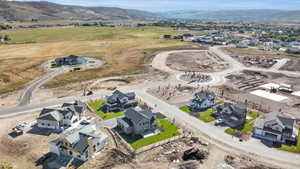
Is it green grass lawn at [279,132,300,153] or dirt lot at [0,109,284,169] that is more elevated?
green grass lawn at [279,132,300,153]

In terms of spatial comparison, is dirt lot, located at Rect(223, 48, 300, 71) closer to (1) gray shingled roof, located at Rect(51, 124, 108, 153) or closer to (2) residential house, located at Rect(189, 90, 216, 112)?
(2) residential house, located at Rect(189, 90, 216, 112)

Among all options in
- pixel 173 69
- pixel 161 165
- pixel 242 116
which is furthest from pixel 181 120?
pixel 173 69

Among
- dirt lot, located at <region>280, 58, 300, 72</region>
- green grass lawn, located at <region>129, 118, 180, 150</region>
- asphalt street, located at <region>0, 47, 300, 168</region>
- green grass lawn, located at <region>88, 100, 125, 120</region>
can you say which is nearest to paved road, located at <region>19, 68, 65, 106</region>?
asphalt street, located at <region>0, 47, 300, 168</region>

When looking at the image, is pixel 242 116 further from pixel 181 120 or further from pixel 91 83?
pixel 91 83

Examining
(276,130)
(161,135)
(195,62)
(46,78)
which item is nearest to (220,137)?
(276,130)

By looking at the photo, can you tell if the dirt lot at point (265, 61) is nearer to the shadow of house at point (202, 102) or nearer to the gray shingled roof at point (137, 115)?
the shadow of house at point (202, 102)

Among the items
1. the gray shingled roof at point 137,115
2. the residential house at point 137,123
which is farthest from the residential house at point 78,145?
the gray shingled roof at point 137,115

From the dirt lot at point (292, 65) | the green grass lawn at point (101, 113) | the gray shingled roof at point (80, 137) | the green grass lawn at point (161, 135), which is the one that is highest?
the dirt lot at point (292, 65)
